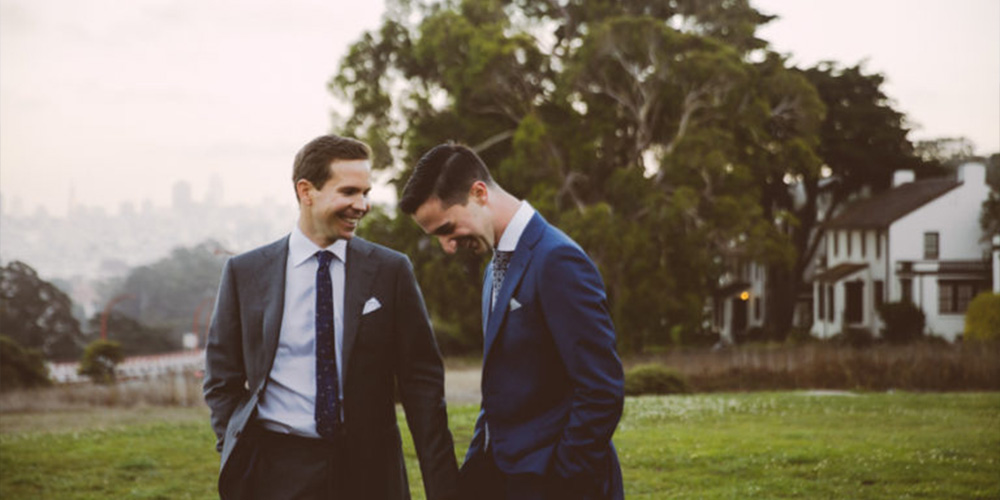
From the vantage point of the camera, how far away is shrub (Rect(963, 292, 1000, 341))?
39125 millimetres

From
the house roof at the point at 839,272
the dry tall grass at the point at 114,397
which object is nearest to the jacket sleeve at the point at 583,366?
the dry tall grass at the point at 114,397

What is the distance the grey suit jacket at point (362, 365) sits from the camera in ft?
14.3

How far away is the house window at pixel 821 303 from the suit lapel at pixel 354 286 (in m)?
56.3

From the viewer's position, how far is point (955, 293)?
4953 cm

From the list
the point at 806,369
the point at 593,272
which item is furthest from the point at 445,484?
the point at 806,369

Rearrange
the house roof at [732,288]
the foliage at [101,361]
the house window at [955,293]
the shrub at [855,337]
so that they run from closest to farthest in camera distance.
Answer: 1. the foliage at [101,361]
2. the shrub at [855,337]
3. the house window at [955,293]
4. the house roof at [732,288]

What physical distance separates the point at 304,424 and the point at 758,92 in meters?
37.7

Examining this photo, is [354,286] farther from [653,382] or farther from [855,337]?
[855,337]

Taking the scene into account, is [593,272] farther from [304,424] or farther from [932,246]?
[932,246]

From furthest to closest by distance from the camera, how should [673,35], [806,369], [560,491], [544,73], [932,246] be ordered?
[932,246] < [544,73] < [673,35] < [806,369] < [560,491]

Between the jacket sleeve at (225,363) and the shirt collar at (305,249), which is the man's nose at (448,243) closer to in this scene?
the shirt collar at (305,249)

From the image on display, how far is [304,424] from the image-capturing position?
4.33m

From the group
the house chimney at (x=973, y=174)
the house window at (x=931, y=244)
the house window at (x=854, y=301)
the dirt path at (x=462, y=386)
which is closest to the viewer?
the dirt path at (x=462, y=386)

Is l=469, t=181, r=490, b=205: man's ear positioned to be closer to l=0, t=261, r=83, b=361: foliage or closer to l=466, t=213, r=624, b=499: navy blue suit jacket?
l=466, t=213, r=624, b=499: navy blue suit jacket
